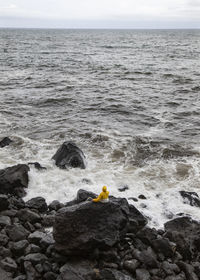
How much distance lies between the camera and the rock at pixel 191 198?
30.4 feet

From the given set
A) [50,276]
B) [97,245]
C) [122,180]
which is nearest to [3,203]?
[50,276]

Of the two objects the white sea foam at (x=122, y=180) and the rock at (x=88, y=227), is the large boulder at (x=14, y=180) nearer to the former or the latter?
the white sea foam at (x=122, y=180)

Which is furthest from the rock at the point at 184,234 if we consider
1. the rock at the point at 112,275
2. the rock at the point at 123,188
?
the rock at the point at 123,188

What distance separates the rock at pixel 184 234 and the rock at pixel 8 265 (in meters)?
3.95

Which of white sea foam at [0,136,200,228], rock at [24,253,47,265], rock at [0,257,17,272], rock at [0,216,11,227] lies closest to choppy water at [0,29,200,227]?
white sea foam at [0,136,200,228]

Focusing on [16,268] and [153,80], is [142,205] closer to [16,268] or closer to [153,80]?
[16,268]

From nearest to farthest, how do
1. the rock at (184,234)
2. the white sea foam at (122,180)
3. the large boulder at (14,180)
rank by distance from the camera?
the rock at (184,234) < the white sea foam at (122,180) < the large boulder at (14,180)

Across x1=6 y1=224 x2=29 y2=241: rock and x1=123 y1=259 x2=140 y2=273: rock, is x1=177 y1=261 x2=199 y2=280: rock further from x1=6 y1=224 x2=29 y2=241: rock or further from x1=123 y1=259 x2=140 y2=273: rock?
x1=6 y1=224 x2=29 y2=241: rock

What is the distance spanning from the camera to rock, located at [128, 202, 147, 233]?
7754mm

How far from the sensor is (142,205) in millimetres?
9133

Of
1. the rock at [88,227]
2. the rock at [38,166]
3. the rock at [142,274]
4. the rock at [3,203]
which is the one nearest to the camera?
the rock at [142,274]

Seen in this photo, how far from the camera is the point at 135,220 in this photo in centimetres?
794

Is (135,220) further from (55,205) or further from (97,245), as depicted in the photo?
(55,205)

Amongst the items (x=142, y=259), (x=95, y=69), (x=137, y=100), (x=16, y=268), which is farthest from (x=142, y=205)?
(x=95, y=69)
